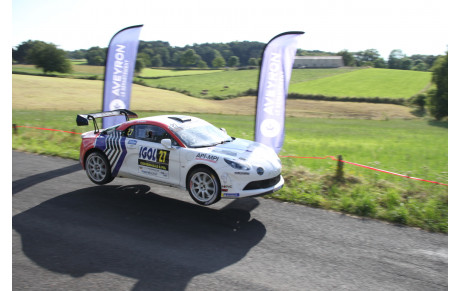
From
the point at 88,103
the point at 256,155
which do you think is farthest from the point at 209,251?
the point at 88,103

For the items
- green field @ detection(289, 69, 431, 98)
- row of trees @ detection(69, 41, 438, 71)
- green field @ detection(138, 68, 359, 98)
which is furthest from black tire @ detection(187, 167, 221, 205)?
row of trees @ detection(69, 41, 438, 71)

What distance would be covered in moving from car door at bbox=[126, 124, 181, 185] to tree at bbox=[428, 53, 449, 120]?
40356 millimetres

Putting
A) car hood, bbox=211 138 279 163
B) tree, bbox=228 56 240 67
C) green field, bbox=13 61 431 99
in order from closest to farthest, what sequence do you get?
car hood, bbox=211 138 279 163, green field, bbox=13 61 431 99, tree, bbox=228 56 240 67

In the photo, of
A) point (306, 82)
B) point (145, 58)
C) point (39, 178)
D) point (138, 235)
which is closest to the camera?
point (138, 235)

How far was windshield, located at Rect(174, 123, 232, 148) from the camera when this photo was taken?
6.77 m

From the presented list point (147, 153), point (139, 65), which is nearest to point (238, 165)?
point (147, 153)

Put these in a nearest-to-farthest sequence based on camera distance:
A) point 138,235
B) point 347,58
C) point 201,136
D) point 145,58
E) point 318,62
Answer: point 138,235, point 201,136, point 145,58, point 318,62, point 347,58

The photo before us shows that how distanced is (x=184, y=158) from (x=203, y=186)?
2.09ft

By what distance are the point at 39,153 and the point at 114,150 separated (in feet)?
16.9

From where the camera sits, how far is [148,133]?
7.07 m

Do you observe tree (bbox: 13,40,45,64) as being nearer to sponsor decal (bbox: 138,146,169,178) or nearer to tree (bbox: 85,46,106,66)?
tree (bbox: 85,46,106,66)

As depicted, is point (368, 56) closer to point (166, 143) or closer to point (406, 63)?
point (406, 63)

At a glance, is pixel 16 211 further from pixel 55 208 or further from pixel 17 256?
pixel 17 256

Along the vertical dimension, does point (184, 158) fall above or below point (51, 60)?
below
